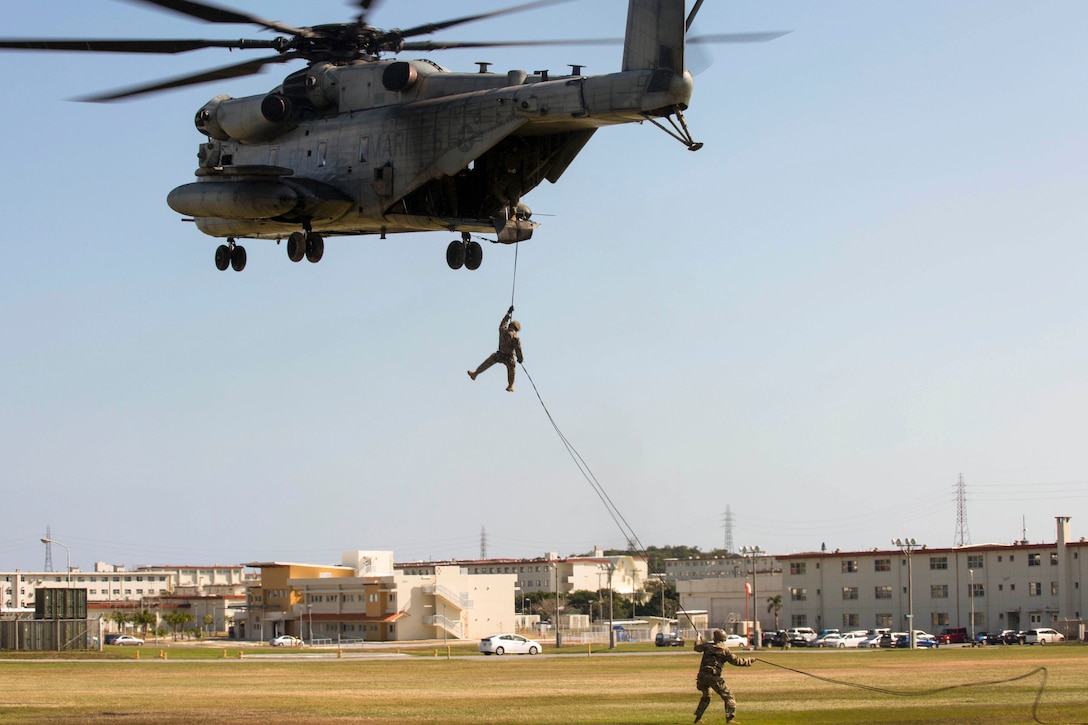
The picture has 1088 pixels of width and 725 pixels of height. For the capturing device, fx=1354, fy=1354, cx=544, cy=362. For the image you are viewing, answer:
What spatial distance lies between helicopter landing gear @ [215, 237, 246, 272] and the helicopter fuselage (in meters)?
0.91

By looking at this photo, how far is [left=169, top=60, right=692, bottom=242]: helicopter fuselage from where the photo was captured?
29625 mm

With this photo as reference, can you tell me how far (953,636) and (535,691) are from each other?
6295cm

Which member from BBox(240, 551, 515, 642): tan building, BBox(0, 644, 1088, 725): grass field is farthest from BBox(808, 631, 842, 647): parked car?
BBox(240, 551, 515, 642): tan building

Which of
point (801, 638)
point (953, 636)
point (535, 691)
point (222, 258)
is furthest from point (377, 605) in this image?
point (222, 258)

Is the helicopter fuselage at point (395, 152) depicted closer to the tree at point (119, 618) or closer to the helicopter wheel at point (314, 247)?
the helicopter wheel at point (314, 247)

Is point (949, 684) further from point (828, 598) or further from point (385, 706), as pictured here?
point (828, 598)

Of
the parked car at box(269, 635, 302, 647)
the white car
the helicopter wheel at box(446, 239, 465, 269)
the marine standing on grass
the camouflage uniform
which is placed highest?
the helicopter wheel at box(446, 239, 465, 269)

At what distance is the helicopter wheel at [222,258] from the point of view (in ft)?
112

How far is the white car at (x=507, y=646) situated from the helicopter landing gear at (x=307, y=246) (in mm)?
43294

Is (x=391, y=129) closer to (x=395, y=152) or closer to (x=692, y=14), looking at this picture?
(x=395, y=152)

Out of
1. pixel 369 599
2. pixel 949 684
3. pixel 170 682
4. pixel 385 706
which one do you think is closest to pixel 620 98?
pixel 385 706

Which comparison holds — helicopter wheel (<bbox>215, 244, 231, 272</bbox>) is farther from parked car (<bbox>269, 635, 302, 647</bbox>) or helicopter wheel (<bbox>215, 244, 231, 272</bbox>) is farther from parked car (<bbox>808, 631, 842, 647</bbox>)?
parked car (<bbox>269, 635, 302, 647</bbox>)

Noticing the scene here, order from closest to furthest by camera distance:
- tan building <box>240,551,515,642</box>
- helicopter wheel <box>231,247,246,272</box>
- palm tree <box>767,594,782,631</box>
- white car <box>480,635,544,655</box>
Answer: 1. helicopter wheel <box>231,247,246,272</box>
2. white car <box>480,635,544,655</box>
3. tan building <box>240,551,515,642</box>
4. palm tree <box>767,594,782,631</box>

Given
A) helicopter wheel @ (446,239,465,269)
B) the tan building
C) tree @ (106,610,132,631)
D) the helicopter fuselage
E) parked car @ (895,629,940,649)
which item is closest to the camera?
the helicopter fuselage
